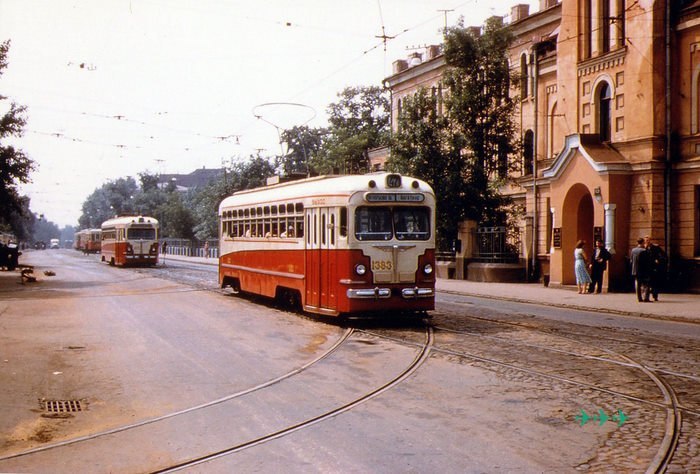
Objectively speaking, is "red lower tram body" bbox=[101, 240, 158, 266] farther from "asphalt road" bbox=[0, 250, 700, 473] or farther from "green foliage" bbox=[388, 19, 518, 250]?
"asphalt road" bbox=[0, 250, 700, 473]

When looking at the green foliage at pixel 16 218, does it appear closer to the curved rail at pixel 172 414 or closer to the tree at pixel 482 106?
the tree at pixel 482 106

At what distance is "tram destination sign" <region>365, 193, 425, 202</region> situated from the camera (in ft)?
51.4

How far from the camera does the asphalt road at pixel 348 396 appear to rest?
6.54 meters

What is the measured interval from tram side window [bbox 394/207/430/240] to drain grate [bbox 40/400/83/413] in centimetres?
807

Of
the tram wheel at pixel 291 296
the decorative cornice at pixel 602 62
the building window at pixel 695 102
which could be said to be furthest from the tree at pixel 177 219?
the tram wheel at pixel 291 296

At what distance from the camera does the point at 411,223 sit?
15.9 m

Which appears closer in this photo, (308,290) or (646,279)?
(308,290)

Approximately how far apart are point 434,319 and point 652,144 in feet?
43.5

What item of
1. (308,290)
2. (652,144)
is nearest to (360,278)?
(308,290)

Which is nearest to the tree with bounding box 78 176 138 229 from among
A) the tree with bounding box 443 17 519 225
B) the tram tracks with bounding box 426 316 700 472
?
the tree with bounding box 443 17 519 225

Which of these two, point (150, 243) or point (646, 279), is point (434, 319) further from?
point (150, 243)

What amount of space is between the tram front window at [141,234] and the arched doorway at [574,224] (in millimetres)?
27057

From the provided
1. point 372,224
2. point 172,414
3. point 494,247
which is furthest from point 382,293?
point 494,247

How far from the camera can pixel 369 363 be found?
1126cm
